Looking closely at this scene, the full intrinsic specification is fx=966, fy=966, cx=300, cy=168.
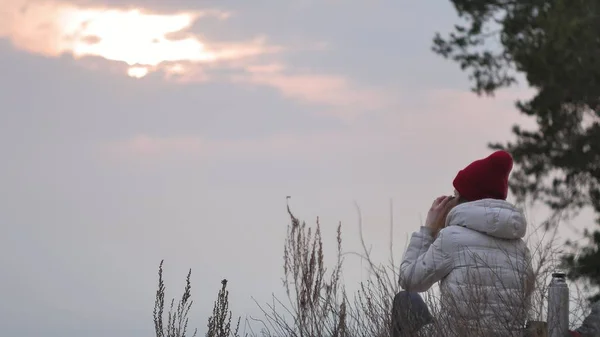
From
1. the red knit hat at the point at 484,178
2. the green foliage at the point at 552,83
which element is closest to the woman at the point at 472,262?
the red knit hat at the point at 484,178

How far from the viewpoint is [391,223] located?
5965 mm

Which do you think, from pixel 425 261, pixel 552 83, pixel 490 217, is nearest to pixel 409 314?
pixel 425 261

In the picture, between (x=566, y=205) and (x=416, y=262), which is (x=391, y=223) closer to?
(x=416, y=262)

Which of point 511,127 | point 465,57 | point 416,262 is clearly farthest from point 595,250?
point 416,262

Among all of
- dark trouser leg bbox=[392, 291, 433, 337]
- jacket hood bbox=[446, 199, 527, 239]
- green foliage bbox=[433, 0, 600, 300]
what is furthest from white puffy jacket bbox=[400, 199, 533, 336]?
green foliage bbox=[433, 0, 600, 300]

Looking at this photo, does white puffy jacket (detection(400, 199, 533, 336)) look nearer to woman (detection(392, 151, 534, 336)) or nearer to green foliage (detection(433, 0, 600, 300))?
woman (detection(392, 151, 534, 336))

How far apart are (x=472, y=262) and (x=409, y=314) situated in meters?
0.55

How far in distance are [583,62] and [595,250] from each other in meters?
2.36

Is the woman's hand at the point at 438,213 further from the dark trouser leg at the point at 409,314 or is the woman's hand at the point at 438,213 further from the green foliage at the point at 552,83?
the green foliage at the point at 552,83

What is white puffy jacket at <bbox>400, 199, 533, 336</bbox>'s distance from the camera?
16.0ft

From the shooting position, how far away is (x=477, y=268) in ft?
16.0

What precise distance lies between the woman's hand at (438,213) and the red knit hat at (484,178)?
0.09 m

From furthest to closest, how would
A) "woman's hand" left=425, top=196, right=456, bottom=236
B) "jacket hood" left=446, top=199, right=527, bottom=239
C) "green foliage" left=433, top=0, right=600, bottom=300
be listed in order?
1. "green foliage" left=433, top=0, right=600, bottom=300
2. "woman's hand" left=425, top=196, right=456, bottom=236
3. "jacket hood" left=446, top=199, right=527, bottom=239

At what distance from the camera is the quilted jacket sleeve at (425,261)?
4875mm
